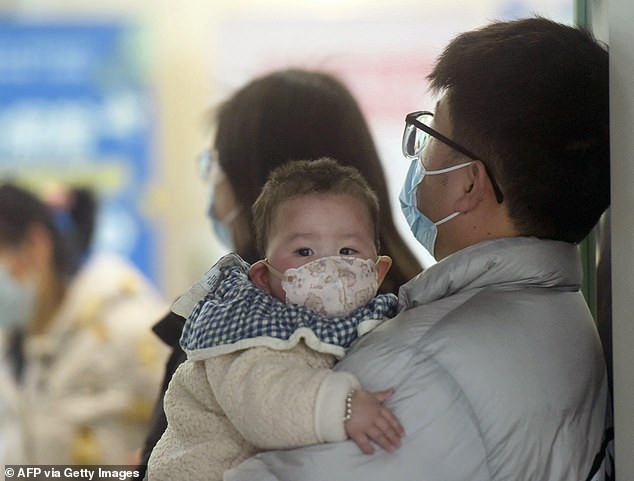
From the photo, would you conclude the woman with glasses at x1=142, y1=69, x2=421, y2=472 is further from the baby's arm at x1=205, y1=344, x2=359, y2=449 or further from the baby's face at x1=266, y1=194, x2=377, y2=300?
the baby's arm at x1=205, y1=344, x2=359, y2=449

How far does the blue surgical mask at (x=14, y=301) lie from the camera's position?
2744mm

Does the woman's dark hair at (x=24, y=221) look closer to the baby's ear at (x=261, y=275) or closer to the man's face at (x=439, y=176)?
the baby's ear at (x=261, y=275)

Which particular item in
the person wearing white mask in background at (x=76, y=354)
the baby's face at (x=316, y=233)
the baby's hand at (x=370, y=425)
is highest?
the baby's face at (x=316, y=233)

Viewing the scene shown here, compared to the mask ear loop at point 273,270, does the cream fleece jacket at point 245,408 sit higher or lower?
lower

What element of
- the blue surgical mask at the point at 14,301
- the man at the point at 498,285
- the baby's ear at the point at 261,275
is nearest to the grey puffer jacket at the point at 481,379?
the man at the point at 498,285

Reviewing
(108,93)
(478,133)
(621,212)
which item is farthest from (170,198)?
(621,212)

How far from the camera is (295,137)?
2182mm

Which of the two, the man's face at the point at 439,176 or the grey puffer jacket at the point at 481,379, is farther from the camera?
the man's face at the point at 439,176

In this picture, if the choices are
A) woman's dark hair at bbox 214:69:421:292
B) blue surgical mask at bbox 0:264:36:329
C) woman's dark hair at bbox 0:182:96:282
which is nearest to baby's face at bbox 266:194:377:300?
woman's dark hair at bbox 214:69:421:292

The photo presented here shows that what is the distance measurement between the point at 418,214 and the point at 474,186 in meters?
0.14

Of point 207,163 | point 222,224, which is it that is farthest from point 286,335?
point 207,163

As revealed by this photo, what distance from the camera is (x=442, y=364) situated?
1256mm

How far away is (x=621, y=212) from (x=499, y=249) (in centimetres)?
18

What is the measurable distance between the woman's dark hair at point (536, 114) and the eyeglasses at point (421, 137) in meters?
0.01
